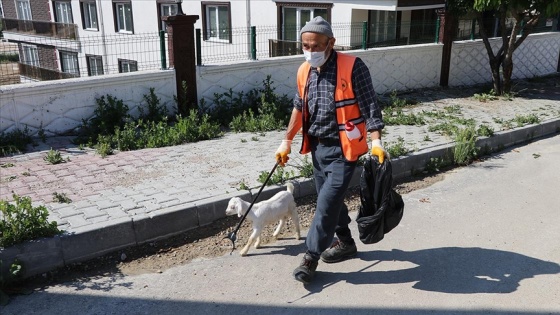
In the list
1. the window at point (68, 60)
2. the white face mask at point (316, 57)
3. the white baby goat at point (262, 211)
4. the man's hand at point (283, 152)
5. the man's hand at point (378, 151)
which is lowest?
the window at point (68, 60)

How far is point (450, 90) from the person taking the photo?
1291 cm

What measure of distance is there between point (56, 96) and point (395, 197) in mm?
5788

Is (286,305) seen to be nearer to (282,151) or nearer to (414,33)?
(282,151)

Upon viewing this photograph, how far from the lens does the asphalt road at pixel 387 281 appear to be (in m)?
3.93

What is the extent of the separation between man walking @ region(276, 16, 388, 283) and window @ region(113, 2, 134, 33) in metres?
19.2

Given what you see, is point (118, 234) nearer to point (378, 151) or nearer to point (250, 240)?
point (250, 240)

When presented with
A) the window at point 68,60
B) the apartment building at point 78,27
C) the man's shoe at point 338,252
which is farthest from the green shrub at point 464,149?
the window at point 68,60

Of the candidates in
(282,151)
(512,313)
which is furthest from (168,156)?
(512,313)

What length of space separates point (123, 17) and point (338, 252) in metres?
20.1

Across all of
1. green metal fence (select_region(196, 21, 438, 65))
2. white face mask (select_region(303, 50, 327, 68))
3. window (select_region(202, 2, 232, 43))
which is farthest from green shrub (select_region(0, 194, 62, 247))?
window (select_region(202, 2, 232, 43))

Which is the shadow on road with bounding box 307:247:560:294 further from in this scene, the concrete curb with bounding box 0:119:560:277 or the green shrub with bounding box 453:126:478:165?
the green shrub with bounding box 453:126:478:165

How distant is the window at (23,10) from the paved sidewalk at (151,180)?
80.9ft

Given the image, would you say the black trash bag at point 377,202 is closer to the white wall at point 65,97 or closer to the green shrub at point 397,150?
the green shrub at point 397,150

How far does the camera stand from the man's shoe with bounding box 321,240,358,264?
15.1 feet
